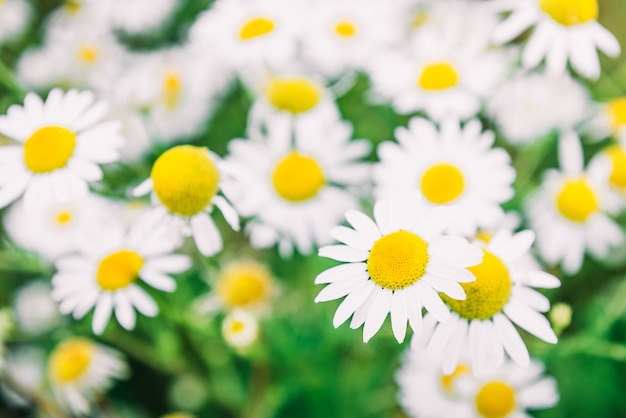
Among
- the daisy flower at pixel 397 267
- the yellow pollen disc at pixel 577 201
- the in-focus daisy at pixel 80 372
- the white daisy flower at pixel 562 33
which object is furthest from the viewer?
the in-focus daisy at pixel 80 372

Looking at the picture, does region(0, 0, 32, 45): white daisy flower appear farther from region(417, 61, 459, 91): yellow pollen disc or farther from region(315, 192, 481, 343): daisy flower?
region(315, 192, 481, 343): daisy flower

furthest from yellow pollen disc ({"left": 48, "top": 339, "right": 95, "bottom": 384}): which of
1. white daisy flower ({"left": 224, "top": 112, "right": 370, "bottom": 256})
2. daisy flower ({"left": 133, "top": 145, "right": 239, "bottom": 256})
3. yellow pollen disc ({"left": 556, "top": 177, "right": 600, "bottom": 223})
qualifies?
yellow pollen disc ({"left": 556, "top": 177, "right": 600, "bottom": 223})

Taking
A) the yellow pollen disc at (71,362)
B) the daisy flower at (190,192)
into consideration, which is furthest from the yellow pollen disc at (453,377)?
the yellow pollen disc at (71,362)

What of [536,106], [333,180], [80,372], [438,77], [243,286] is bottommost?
[80,372]

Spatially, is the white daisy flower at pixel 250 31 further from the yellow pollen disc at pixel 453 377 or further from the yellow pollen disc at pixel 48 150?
the yellow pollen disc at pixel 453 377

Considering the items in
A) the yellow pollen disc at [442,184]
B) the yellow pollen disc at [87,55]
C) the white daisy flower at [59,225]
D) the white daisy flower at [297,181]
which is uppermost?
the yellow pollen disc at [442,184]

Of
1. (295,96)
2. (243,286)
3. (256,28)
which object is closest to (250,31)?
(256,28)

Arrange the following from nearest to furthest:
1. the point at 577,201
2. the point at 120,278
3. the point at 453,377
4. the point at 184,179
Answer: the point at 184,179 < the point at 120,278 < the point at 453,377 < the point at 577,201

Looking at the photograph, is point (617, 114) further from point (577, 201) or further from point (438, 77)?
point (438, 77)
